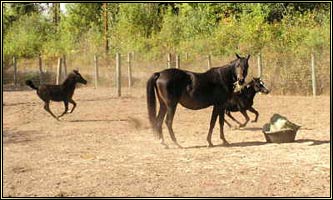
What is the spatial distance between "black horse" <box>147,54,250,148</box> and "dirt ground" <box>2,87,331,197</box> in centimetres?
59

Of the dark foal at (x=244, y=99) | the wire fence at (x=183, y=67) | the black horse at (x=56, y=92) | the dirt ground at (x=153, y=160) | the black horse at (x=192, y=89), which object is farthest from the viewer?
the wire fence at (x=183, y=67)

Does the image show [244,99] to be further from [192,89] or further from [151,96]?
[151,96]

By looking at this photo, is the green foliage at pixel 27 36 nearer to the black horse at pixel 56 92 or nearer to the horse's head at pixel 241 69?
the black horse at pixel 56 92

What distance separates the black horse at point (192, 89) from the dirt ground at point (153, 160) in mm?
593

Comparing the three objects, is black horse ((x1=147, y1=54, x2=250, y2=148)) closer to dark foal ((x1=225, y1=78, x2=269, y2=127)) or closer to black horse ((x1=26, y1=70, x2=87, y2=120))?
dark foal ((x1=225, y1=78, x2=269, y2=127))

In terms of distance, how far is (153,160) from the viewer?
25.3 ft

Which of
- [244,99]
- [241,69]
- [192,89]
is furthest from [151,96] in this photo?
[244,99]

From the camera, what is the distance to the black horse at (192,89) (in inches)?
355

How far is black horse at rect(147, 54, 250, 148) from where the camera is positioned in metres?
9.01

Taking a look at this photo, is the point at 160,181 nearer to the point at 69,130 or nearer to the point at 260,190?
the point at 260,190

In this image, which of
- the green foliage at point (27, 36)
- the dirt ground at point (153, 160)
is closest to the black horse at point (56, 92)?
the dirt ground at point (153, 160)

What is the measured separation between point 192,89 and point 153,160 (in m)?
1.96

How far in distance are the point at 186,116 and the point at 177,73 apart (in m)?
4.97

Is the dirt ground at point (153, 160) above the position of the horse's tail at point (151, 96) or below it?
below
